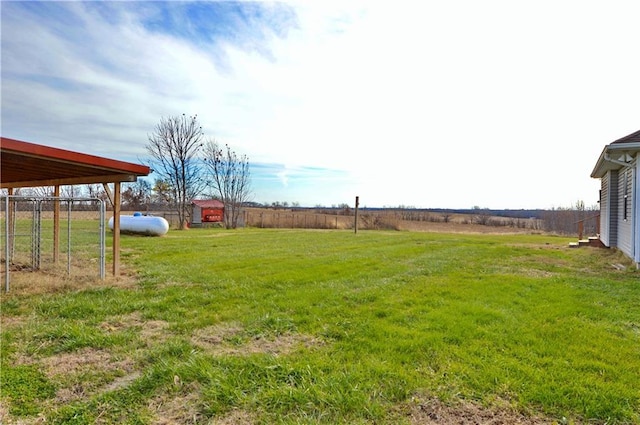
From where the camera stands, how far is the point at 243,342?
132 inches

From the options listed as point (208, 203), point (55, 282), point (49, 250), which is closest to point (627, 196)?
point (55, 282)

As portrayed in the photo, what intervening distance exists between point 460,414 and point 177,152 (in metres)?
28.0

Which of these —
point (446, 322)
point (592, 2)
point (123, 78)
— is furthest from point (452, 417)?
point (123, 78)

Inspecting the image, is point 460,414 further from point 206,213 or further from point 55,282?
point 206,213

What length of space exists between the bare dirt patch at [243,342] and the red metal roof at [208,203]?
25.3 metres

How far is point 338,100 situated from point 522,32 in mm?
5401

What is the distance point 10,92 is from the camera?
6.41m

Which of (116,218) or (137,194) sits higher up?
(137,194)

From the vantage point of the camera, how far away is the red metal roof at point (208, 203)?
27.7m

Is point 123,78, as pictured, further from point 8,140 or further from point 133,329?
point 133,329

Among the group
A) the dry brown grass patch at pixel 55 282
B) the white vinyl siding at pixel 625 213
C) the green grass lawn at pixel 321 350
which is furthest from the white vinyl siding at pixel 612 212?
the dry brown grass patch at pixel 55 282

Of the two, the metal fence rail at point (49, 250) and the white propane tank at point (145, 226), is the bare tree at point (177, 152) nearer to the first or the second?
the white propane tank at point (145, 226)

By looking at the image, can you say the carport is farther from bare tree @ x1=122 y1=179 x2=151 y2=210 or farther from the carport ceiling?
bare tree @ x1=122 y1=179 x2=151 y2=210

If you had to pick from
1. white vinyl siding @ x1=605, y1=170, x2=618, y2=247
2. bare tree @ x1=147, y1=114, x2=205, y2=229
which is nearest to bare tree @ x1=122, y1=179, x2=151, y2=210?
bare tree @ x1=147, y1=114, x2=205, y2=229
